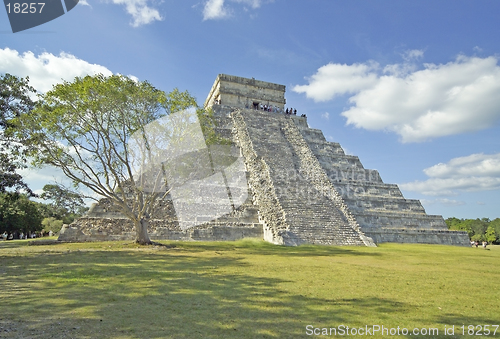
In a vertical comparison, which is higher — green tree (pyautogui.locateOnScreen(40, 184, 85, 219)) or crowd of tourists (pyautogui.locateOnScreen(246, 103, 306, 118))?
crowd of tourists (pyautogui.locateOnScreen(246, 103, 306, 118))

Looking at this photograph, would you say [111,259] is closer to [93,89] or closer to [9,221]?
[93,89]

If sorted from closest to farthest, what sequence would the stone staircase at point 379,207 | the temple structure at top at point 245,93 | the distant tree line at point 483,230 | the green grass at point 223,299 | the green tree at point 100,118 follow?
the green grass at point 223,299
the green tree at point 100,118
the stone staircase at point 379,207
the temple structure at top at point 245,93
the distant tree line at point 483,230

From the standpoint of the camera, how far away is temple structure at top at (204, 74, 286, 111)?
27.9 metres

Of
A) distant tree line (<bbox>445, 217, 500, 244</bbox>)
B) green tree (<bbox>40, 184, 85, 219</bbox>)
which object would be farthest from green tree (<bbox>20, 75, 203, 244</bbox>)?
distant tree line (<bbox>445, 217, 500, 244</bbox>)

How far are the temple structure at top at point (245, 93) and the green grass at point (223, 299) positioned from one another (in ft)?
70.5

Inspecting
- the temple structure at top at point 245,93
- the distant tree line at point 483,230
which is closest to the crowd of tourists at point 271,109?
the temple structure at top at point 245,93

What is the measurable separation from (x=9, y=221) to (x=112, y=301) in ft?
97.5

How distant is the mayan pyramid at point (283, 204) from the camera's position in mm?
15297

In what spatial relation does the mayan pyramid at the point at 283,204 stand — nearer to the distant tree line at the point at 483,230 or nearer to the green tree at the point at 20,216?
the green tree at the point at 20,216

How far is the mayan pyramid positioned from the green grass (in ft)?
23.0

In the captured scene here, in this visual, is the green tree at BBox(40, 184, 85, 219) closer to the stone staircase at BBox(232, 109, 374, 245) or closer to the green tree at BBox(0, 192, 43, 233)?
the stone staircase at BBox(232, 109, 374, 245)

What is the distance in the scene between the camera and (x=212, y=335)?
349 cm

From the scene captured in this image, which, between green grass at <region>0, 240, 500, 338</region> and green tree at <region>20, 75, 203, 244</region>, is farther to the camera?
green tree at <region>20, 75, 203, 244</region>

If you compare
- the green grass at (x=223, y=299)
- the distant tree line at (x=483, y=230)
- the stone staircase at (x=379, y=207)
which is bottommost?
the distant tree line at (x=483, y=230)
